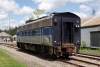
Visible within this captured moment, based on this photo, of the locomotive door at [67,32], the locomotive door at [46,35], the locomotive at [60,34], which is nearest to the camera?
the locomotive at [60,34]

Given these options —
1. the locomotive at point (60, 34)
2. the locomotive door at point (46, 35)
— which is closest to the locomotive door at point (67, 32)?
the locomotive at point (60, 34)

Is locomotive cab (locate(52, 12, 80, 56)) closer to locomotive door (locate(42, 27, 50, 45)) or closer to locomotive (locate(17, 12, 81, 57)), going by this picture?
locomotive (locate(17, 12, 81, 57))

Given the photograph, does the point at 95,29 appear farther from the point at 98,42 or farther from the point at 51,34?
the point at 51,34

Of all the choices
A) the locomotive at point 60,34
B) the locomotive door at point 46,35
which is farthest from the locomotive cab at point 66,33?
the locomotive door at point 46,35

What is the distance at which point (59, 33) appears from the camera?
1612 centimetres

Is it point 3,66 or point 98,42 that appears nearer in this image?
point 3,66

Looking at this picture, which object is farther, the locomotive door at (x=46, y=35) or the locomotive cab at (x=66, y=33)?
the locomotive door at (x=46, y=35)

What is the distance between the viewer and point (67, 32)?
16531mm

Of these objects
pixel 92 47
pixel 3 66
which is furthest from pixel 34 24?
pixel 92 47

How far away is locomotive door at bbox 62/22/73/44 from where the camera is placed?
16.4m

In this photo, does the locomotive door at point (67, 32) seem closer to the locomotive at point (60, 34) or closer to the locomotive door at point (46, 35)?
the locomotive at point (60, 34)

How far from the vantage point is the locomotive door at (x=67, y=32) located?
53.7 feet

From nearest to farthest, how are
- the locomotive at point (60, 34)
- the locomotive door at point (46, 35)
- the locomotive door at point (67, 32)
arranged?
1. the locomotive at point (60, 34)
2. the locomotive door at point (46, 35)
3. the locomotive door at point (67, 32)

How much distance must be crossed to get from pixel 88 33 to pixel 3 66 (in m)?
18.0
